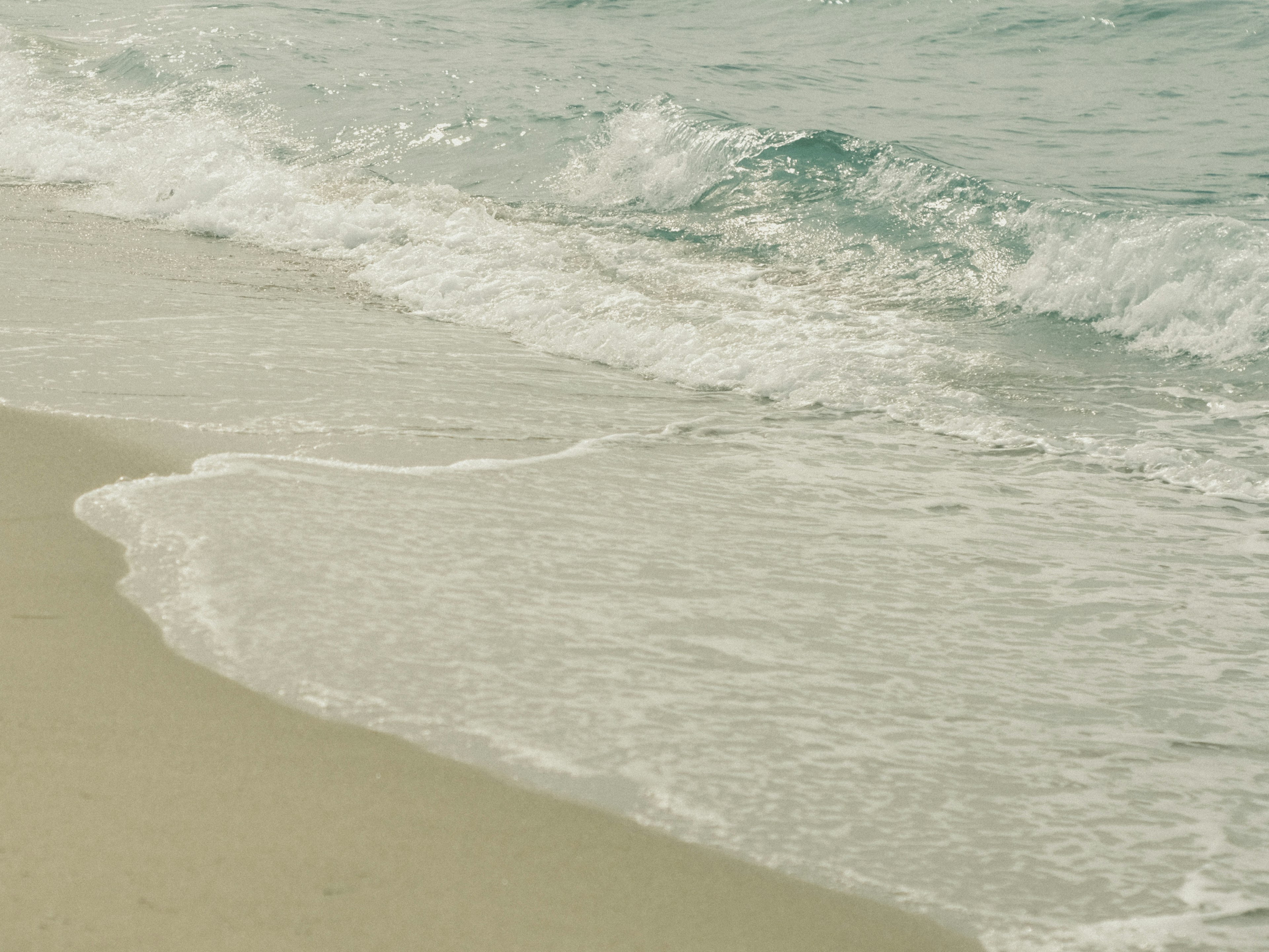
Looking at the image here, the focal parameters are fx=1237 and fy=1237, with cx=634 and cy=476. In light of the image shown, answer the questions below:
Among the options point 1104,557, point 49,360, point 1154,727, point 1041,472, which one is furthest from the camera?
point 49,360

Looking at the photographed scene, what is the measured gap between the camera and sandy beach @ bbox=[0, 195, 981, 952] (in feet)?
6.27

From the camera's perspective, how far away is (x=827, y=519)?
12.9 feet

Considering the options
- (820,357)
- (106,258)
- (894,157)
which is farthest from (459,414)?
(894,157)

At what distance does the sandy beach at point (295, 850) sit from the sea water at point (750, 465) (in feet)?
0.33

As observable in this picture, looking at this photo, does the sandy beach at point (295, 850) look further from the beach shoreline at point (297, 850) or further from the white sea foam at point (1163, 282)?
the white sea foam at point (1163, 282)

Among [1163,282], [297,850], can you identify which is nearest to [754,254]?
[1163,282]

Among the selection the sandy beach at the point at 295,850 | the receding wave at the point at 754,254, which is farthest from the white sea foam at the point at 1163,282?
the sandy beach at the point at 295,850

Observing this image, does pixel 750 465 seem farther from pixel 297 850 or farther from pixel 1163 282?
pixel 1163 282

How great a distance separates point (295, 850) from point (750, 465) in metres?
2.69

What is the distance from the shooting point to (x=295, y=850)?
2088 millimetres

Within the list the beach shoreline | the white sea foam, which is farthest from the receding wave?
the beach shoreline

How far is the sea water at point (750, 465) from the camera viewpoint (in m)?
2.48

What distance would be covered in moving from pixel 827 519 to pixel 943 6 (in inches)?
677

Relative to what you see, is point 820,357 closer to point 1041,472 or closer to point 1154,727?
point 1041,472
